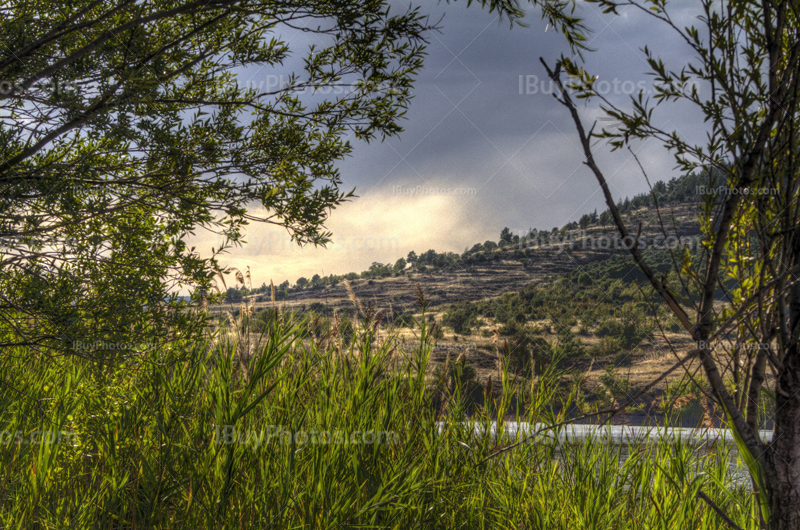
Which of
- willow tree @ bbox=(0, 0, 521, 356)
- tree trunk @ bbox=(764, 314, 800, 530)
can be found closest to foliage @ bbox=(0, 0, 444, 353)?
willow tree @ bbox=(0, 0, 521, 356)

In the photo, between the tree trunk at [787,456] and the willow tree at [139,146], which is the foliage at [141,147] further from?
the tree trunk at [787,456]

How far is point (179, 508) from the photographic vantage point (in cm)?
213

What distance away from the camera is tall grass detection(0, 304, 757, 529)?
6.86ft

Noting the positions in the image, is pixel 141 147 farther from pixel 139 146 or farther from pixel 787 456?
pixel 787 456

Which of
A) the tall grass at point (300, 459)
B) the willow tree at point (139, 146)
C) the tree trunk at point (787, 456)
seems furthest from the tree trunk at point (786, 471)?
the willow tree at point (139, 146)

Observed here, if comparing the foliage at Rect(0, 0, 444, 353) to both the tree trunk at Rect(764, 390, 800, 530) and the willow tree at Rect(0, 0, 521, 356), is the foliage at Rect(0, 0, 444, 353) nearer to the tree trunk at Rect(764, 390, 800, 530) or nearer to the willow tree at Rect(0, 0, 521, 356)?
the willow tree at Rect(0, 0, 521, 356)

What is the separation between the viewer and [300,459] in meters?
2.26

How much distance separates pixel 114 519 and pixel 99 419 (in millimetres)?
628

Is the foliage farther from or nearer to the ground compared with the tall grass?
farther from the ground

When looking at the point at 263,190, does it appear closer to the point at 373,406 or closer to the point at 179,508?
the point at 373,406

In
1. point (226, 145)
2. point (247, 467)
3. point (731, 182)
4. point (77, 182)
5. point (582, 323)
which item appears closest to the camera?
point (731, 182)

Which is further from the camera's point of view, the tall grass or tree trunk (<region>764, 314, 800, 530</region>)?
the tall grass

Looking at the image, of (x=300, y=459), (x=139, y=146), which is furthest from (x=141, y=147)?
(x=300, y=459)

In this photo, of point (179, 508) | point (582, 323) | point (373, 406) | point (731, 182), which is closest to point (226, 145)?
point (373, 406)
